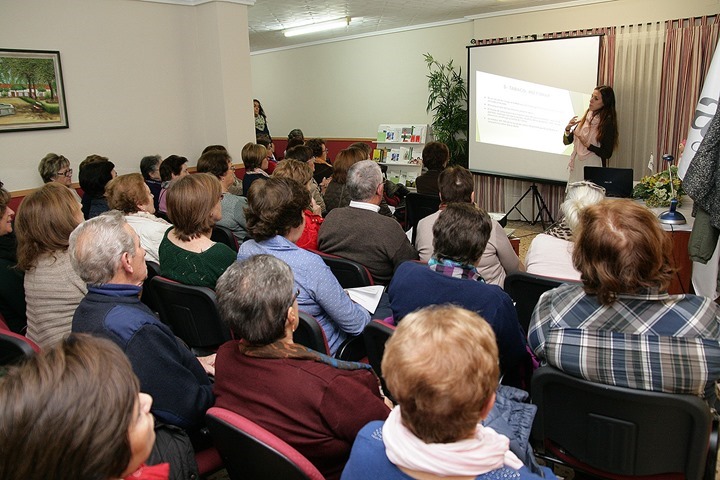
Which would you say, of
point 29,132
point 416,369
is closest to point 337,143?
point 29,132

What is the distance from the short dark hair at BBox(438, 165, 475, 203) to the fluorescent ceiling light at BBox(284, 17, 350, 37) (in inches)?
210

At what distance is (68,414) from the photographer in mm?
800

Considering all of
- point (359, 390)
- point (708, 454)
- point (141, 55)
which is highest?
point (141, 55)

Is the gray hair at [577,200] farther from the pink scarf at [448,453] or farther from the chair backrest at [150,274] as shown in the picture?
the chair backrest at [150,274]

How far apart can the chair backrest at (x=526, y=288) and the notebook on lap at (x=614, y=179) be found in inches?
88.7

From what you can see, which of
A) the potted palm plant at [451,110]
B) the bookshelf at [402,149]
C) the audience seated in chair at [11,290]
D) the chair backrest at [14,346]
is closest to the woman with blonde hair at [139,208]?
the audience seated in chair at [11,290]

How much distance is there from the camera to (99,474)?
2.73 feet

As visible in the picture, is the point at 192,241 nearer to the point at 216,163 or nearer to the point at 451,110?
the point at 216,163

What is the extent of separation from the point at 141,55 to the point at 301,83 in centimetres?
512

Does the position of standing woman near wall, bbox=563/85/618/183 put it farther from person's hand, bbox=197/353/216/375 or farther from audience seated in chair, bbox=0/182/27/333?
audience seated in chair, bbox=0/182/27/333

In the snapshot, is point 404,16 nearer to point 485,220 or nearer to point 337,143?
point 337,143

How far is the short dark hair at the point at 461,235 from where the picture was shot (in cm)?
195

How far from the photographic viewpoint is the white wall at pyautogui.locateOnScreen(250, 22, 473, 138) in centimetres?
858

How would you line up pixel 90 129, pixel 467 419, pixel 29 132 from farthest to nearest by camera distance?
1. pixel 90 129
2. pixel 29 132
3. pixel 467 419
